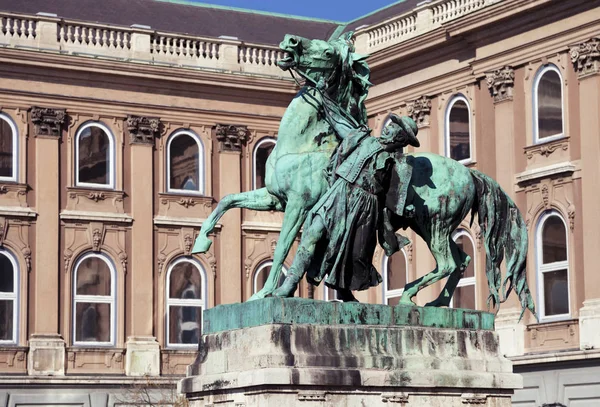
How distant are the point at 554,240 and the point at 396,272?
6.38 meters

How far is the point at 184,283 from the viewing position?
42.8 meters

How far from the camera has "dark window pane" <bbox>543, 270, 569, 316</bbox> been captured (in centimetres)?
3562

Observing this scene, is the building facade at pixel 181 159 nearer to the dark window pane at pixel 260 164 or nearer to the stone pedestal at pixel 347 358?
the dark window pane at pixel 260 164

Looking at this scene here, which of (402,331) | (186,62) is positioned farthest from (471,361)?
(186,62)

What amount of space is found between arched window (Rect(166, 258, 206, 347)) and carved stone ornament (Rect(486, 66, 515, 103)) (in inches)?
380

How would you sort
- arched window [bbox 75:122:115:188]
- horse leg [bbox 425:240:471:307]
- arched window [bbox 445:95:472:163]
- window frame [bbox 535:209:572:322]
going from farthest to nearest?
arched window [bbox 75:122:115:188], arched window [bbox 445:95:472:163], window frame [bbox 535:209:572:322], horse leg [bbox 425:240:471:307]

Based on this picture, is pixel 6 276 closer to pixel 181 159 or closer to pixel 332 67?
pixel 181 159

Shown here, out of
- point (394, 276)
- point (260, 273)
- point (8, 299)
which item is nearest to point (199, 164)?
point (260, 273)

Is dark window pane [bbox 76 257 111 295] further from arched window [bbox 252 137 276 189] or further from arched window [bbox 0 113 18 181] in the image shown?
arched window [bbox 252 137 276 189]

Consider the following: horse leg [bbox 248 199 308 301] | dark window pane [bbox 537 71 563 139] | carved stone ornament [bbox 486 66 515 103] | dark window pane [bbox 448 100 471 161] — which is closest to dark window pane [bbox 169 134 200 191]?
dark window pane [bbox 448 100 471 161]

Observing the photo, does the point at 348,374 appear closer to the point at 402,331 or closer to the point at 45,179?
the point at 402,331

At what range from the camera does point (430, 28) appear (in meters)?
41.1

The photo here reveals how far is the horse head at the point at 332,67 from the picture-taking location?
46.7 ft

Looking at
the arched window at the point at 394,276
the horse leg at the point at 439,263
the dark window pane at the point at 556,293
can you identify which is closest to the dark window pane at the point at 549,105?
the dark window pane at the point at 556,293
